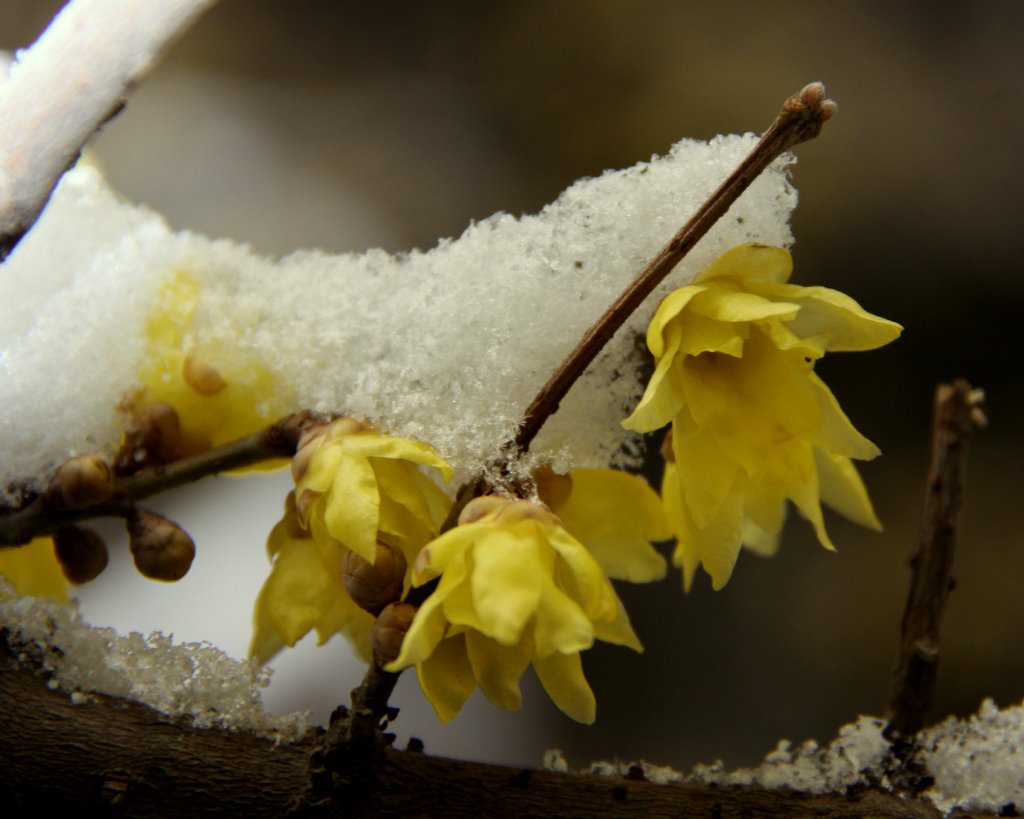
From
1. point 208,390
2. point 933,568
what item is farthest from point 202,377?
point 933,568

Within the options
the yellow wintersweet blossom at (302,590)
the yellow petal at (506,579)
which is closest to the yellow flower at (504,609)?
the yellow petal at (506,579)

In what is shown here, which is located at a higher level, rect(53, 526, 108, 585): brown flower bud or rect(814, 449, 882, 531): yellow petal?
rect(814, 449, 882, 531): yellow petal

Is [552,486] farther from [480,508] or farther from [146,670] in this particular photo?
[146,670]

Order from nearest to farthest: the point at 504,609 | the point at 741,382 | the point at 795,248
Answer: the point at 504,609
the point at 741,382
the point at 795,248

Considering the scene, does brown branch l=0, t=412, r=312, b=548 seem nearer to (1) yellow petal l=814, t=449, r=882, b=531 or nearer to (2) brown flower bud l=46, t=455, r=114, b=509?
(2) brown flower bud l=46, t=455, r=114, b=509

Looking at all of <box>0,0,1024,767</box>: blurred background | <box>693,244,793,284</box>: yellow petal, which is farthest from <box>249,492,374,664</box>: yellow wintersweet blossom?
<box>0,0,1024,767</box>: blurred background

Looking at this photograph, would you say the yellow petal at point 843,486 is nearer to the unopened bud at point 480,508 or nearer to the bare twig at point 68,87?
the unopened bud at point 480,508
